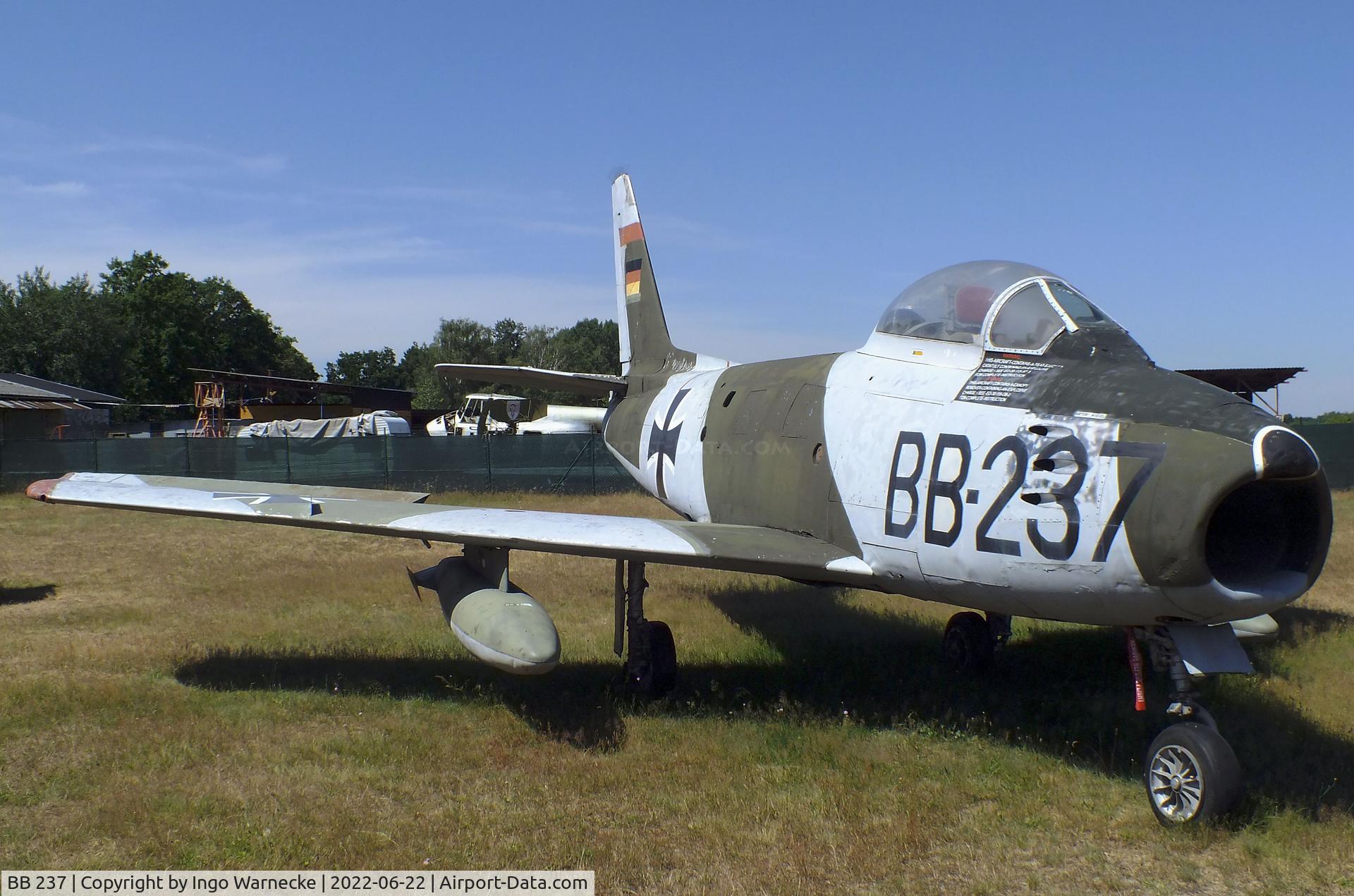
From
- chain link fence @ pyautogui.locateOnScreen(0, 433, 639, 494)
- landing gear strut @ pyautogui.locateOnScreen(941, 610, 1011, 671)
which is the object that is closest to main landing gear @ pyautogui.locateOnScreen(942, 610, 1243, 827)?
landing gear strut @ pyautogui.locateOnScreen(941, 610, 1011, 671)

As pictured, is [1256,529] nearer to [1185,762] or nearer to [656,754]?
[1185,762]

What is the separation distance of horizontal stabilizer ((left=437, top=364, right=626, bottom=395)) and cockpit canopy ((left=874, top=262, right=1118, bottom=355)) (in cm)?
459

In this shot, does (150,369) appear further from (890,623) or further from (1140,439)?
(1140,439)

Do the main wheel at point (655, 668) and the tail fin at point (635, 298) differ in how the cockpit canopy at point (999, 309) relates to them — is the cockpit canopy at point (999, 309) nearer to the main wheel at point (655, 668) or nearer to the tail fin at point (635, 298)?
the main wheel at point (655, 668)

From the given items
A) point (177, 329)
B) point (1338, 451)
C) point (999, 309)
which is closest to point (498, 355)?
point (177, 329)

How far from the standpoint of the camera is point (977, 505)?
504cm

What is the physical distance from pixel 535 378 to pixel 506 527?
428cm

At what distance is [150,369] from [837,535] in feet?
243

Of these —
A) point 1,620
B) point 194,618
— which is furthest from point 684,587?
point 1,620

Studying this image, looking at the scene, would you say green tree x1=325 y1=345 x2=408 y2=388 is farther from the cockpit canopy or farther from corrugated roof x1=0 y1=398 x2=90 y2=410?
the cockpit canopy

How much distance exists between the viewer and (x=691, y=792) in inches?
209

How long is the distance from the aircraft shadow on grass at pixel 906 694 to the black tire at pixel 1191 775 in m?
0.55

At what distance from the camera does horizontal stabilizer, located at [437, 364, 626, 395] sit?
10023mm

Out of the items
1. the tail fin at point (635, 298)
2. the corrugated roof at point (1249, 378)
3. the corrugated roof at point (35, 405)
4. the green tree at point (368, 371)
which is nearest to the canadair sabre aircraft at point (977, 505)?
the tail fin at point (635, 298)
